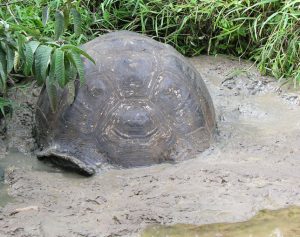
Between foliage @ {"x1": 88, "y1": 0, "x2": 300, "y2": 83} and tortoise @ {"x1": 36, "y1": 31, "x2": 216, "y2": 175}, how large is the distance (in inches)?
50.3

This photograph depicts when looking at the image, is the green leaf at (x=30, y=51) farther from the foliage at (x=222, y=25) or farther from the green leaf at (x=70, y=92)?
the foliage at (x=222, y=25)

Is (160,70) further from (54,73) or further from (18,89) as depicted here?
(18,89)

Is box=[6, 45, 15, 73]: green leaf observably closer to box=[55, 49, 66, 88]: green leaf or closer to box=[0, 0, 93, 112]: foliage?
box=[0, 0, 93, 112]: foliage

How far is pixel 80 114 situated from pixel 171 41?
71.1 inches

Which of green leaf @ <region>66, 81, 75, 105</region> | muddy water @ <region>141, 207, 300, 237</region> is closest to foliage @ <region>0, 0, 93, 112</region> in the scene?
green leaf @ <region>66, 81, 75, 105</region>

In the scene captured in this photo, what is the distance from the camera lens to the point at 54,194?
3.49 m

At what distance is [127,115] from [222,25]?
5.95ft

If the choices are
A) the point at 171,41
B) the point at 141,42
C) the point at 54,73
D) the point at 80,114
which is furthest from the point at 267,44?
the point at 54,73

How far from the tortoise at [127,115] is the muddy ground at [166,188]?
0.10m

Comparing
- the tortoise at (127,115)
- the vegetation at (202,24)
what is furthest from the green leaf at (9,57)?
the vegetation at (202,24)

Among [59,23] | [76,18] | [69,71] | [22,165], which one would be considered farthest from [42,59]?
[22,165]

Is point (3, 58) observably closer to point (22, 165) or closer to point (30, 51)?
point (30, 51)

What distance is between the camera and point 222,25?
5.27m

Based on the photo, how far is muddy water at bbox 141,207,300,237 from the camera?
10.1ft
